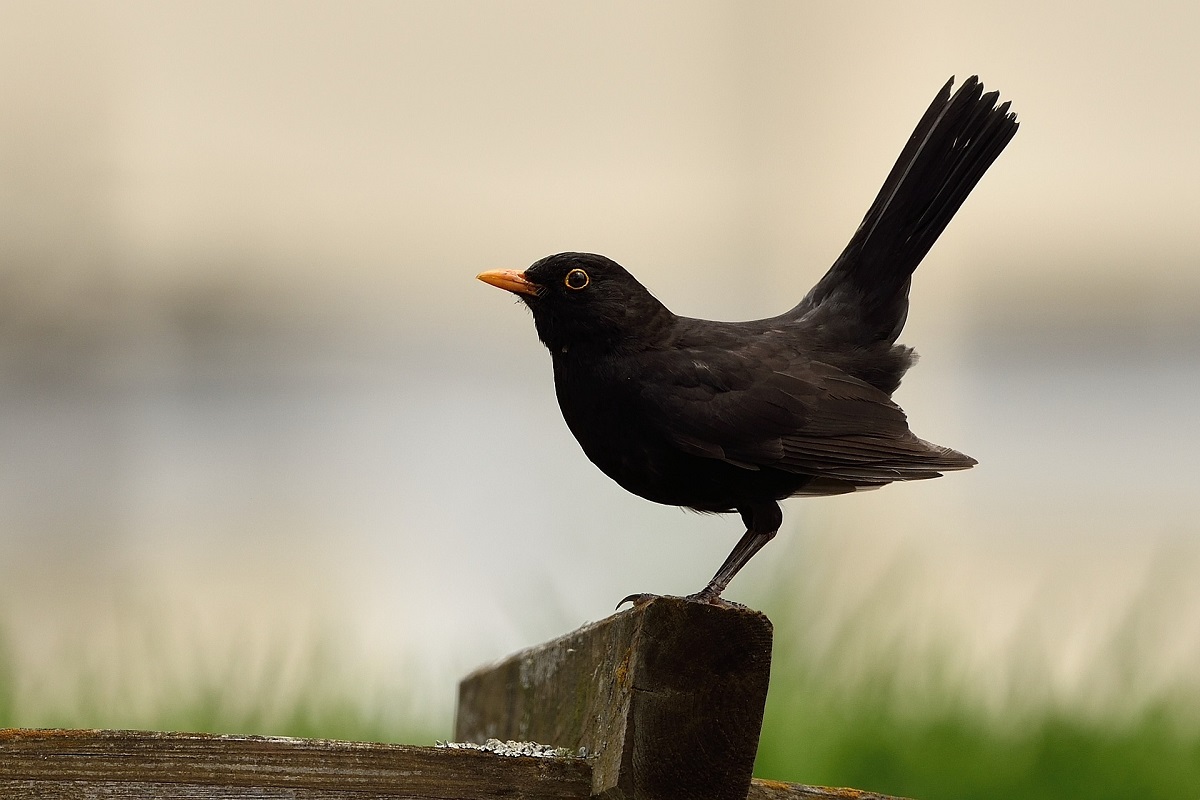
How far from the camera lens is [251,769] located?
1.65 meters

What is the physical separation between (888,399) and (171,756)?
179 cm

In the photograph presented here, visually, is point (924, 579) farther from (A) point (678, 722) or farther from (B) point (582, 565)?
(A) point (678, 722)

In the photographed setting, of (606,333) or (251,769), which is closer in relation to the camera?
(251,769)

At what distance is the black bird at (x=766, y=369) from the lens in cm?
261

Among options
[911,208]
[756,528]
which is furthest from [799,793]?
[911,208]

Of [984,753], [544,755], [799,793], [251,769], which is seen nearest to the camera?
[251,769]

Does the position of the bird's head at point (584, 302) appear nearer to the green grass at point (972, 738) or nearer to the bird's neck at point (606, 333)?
the bird's neck at point (606, 333)

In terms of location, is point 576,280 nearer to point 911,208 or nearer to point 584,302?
point 584,302

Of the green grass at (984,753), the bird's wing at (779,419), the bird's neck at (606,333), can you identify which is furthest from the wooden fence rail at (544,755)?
the green grass at (984,753)

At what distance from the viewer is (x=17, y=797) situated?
158 cm

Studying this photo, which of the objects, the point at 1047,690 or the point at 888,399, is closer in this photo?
the point at 888,399

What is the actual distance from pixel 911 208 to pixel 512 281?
0.92m

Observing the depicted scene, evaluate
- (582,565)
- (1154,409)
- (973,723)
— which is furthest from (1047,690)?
(1154,409)

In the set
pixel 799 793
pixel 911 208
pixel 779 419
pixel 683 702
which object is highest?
pixel 911 208
